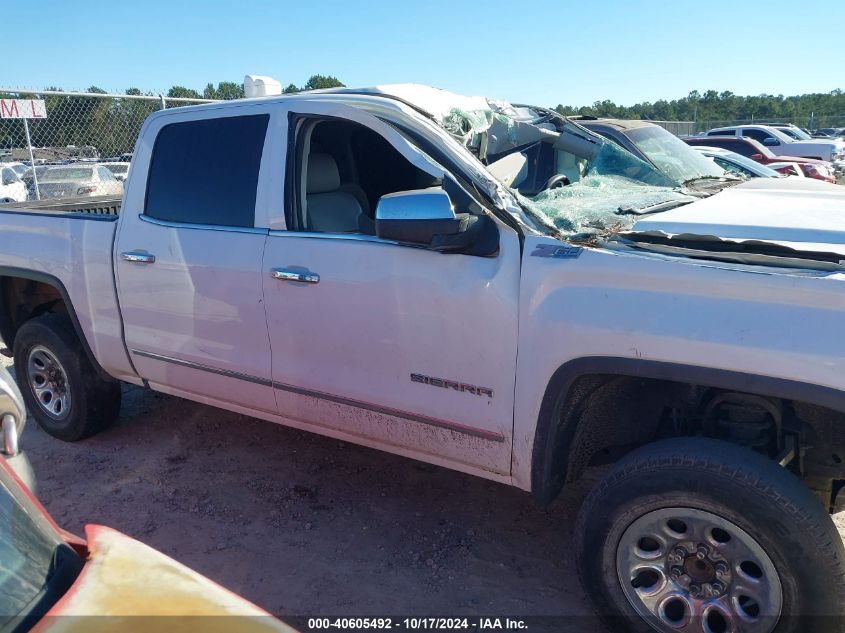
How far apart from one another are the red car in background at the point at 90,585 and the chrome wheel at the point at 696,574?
1.48m

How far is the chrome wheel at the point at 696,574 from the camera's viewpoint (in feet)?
7.70

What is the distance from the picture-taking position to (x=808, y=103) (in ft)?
176

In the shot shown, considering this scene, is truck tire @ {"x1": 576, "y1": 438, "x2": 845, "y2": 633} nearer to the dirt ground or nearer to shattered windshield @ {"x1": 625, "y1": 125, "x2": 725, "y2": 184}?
the dirt ground

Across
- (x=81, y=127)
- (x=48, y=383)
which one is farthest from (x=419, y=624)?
(x=81, y=127)

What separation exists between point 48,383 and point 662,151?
4.46 meters

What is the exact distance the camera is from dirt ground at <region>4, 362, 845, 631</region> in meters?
3.08

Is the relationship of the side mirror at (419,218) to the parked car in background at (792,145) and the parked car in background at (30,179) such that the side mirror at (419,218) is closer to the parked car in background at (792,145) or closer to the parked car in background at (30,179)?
the parked car in background at (30,179)

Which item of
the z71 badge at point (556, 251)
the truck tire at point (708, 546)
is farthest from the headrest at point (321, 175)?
the truck tire at point (708, 546)

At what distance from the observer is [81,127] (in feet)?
35.5

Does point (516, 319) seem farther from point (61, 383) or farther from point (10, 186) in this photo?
point (10, 186)

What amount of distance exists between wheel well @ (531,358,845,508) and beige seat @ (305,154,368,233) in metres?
1.55

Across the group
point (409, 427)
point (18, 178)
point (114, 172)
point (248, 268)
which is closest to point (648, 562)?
point (409, 427)

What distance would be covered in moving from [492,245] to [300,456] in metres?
2.17

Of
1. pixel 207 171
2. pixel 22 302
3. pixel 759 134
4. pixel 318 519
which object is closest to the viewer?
pixel 318 519
